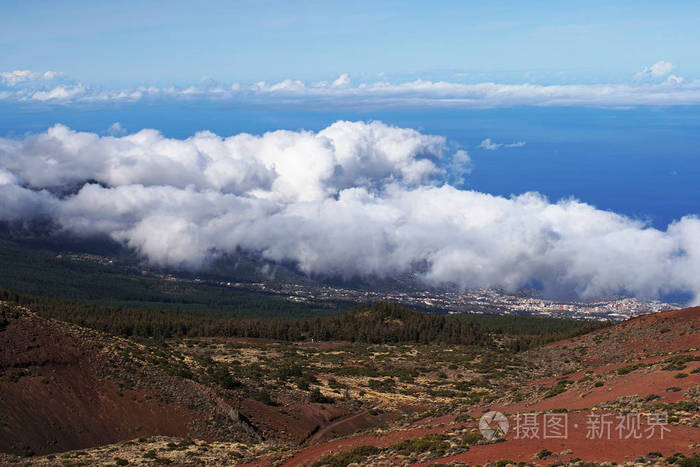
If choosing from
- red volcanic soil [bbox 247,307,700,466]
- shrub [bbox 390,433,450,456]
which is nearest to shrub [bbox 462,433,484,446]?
red volcanic soil [bbox 247,307,700,466]

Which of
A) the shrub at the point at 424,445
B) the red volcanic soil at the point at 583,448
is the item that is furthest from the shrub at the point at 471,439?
the shrub at the point at 424,445

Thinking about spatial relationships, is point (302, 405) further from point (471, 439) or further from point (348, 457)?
point (471, 439)

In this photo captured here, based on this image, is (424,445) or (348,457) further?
(348,457)

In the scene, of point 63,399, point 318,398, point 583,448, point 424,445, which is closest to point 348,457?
point 424,445

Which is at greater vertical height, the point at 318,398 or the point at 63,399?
the point at 63,399

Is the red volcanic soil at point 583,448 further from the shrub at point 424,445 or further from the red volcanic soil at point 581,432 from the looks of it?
the shrub at point 424,445

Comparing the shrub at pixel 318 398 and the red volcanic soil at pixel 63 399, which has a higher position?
the red volcanic soil at pixel 63 399

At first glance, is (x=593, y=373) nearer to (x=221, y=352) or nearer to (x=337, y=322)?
(x=221, y=352)

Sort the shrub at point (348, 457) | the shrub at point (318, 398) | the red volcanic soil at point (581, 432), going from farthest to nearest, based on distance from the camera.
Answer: the shrub at point (318, 398) < the shrub at point (348, 457) < the red volcanic soil at point (581, 432)

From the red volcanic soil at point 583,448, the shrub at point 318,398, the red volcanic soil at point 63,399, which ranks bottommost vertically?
the shrub at point 318,398
